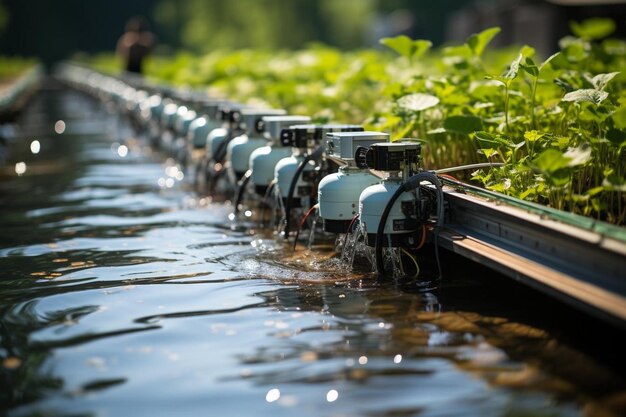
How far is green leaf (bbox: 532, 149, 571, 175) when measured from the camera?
5.12 meters

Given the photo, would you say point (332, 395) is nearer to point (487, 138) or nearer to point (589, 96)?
point (487, 138)

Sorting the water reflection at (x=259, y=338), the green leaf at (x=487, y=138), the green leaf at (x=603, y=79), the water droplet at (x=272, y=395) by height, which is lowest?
the water droplet at (x=272, y=395)

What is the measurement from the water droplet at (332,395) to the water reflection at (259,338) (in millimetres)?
12

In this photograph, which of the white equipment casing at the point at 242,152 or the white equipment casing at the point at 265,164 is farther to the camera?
the white equipment casing at the point at 242,152

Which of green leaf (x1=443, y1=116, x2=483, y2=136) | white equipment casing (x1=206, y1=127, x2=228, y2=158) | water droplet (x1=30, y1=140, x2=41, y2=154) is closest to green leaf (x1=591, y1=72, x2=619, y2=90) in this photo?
green leaf (x1=443, y1=116, x2=483, y2=136)

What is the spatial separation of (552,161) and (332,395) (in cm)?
173

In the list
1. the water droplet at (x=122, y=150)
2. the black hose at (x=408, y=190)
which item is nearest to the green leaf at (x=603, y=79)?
the black hose at (x=408, y=190)

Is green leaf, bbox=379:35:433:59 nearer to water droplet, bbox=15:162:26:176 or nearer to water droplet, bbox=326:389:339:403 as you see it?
water droplet, bbox=326:389:339:403

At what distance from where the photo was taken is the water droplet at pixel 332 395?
4.16 meters

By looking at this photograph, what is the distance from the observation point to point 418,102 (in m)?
7.37

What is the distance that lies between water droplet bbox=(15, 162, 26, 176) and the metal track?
8052 millimetres

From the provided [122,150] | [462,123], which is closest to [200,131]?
[462,123]

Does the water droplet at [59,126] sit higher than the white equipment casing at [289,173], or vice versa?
the water droplet at [59,126]

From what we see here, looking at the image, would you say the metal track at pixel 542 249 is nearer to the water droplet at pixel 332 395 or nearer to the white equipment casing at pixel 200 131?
the water droplet at pixel 332 395
